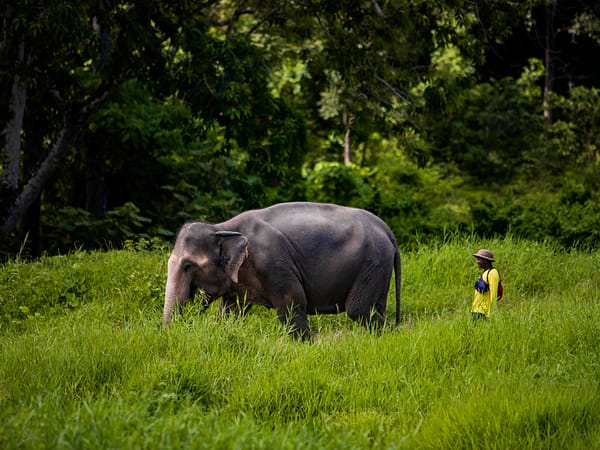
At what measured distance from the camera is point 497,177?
23.4 metres

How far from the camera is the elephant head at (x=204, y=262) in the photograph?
717 centimetres

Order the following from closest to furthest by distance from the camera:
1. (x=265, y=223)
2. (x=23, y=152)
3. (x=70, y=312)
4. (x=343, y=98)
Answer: (x=265, y=223) < (x=70, y=312) < (x=23, y=152) < (x=343, y=98)

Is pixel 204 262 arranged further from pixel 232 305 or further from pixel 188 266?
pixel 232 305

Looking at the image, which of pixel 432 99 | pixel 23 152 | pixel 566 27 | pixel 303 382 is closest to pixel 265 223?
pixel 303 382

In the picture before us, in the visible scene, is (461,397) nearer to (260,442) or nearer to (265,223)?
(260,442)

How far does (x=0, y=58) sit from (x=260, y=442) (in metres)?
9.55

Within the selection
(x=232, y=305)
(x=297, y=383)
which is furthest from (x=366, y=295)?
(x=297, y=383)

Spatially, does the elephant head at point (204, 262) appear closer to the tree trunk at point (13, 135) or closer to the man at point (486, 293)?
the man at point (486, 293)

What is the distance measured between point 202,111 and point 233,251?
430 centimetres

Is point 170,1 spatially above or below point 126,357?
above

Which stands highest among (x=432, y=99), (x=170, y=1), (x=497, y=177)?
(x=170, y=1)

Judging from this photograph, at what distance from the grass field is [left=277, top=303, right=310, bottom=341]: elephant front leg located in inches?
4.6

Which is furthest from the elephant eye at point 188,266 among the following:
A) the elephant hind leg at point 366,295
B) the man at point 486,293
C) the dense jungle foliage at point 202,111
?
the dense jungle foliage at point 202,111

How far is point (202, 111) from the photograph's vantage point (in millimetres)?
10992
